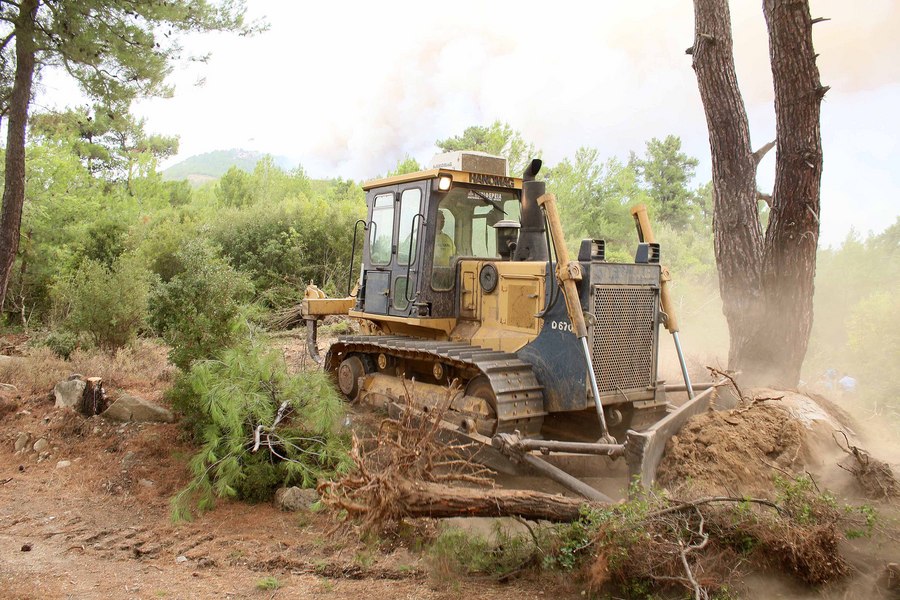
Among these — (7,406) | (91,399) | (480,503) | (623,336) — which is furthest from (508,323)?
(7,406)

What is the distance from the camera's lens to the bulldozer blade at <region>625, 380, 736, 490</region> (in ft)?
15.0

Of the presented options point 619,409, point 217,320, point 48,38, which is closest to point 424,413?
point 619,409

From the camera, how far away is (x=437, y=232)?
7.05 meters

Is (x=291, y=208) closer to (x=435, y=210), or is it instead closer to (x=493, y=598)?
(x=435, y=210)

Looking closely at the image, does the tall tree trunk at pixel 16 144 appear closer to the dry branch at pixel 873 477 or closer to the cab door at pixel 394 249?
the cab door at pixel 394 249

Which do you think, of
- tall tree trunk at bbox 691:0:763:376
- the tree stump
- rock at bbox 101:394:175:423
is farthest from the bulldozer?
the tree stump

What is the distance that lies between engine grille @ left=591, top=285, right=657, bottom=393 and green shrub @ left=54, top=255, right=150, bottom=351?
22.8 ft

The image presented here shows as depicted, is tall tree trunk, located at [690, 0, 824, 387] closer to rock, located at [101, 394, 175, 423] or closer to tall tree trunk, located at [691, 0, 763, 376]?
tall tree trunk, located at [691, 0, 763, 376]

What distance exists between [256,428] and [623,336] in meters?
3.30

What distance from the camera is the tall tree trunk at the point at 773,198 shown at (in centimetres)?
739

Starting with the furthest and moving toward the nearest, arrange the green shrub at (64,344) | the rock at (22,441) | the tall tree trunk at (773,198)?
the green shrub at (64,344) < the tall tree trunk at (773,198) < the rock at (22,441)

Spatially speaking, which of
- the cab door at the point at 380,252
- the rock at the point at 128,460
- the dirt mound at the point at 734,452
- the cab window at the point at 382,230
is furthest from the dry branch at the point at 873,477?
the rock at the point at 128,460

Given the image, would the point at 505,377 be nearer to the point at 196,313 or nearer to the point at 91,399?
the point at 196,313

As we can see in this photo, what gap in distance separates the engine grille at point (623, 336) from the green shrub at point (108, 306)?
6937mm
